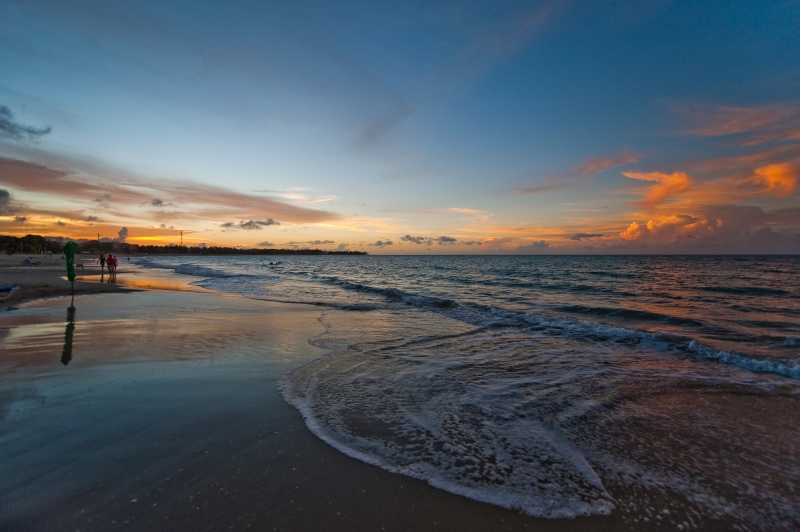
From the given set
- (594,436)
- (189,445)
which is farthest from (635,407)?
(189,445)

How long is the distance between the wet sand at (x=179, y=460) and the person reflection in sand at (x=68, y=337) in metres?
0.09

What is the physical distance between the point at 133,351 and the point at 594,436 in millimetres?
9772

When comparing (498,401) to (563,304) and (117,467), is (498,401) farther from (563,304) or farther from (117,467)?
(563,304)

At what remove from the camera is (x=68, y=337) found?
9.89 m

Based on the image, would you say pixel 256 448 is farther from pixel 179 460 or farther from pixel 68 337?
pixel 68 337

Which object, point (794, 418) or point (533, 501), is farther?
point (794, 418)

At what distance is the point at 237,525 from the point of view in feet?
10.3

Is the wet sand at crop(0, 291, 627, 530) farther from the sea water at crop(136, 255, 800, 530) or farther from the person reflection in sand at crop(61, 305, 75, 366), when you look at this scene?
the sea water at crop(136, 255, 800, 530)

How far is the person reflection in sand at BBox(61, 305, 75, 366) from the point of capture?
7.94 meters

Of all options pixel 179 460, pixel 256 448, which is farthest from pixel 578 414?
pixel 179 460

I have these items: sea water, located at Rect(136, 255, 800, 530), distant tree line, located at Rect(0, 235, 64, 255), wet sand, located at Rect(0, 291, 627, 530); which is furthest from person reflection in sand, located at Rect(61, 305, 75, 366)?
distant tree line, located at Rect(0, 235, 64, 255)

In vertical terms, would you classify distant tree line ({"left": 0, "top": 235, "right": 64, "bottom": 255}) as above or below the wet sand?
above

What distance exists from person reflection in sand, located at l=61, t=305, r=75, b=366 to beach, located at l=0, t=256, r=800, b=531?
0.09 meters

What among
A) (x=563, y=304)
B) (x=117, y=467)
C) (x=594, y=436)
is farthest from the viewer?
(x=563, y=304)
